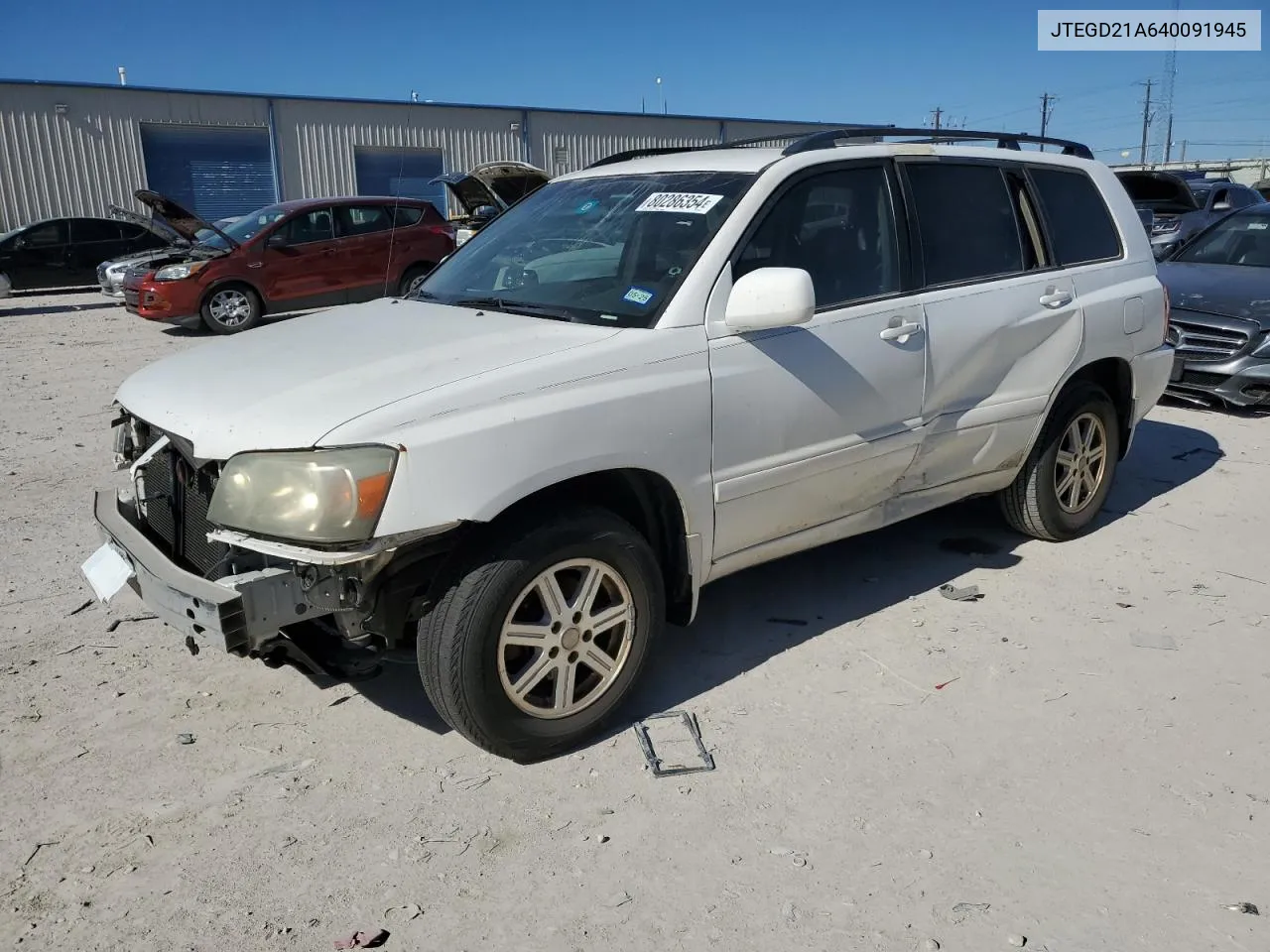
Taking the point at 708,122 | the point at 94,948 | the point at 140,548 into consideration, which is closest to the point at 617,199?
the point at 140,548

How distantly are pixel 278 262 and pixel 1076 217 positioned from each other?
35.4 feet

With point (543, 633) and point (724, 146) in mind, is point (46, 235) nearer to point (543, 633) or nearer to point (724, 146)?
point (724, 146)

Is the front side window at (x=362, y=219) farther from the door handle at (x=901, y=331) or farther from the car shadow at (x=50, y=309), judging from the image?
the door handle at (x=901, y=331)

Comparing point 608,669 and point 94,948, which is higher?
point 608,669

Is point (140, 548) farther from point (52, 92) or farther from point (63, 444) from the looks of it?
point (52, 92)

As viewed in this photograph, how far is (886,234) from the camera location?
3975mm

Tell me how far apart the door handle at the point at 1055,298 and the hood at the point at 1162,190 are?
11812 mm

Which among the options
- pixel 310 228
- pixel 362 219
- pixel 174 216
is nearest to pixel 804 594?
pixel 310 228

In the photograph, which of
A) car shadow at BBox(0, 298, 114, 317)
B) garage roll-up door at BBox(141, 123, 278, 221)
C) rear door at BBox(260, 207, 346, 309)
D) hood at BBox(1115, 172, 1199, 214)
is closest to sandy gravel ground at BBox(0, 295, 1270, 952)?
rear door at BBox(260, 207, 346, 309)

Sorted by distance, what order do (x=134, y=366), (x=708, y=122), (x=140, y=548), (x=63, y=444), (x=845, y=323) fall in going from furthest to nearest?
(x=708, y=122) → (x=134, y=366) → (x=63, y=444) → (x=845, y=323) → (x=140, y=548)

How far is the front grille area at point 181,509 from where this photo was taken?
2998 mm

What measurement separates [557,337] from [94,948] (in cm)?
206

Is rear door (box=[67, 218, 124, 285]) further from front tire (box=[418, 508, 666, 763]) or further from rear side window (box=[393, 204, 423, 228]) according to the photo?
front tire (box=[418, 508, 666, 763])

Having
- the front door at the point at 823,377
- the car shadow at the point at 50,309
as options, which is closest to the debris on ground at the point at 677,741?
the front door at the point at 823,377
